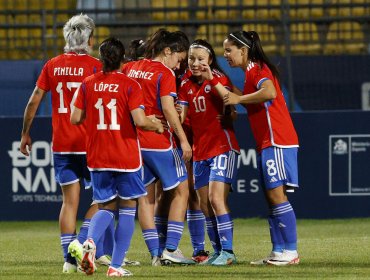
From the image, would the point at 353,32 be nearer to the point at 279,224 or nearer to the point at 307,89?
the point at 307,89

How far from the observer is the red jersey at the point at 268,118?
1009 centimetres

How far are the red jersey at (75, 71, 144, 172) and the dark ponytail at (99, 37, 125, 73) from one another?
0.06m

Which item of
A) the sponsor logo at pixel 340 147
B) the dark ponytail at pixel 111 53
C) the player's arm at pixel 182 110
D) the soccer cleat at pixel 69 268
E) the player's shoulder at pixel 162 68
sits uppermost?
the dark ponytail at pixel 111 53

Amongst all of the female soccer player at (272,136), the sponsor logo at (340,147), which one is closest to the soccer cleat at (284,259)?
the female soccer player at (272,136)

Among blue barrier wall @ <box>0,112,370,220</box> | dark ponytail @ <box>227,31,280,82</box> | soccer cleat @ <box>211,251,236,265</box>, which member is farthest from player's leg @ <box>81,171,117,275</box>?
blue barrier wall @ <box>0,112,370,220</box>

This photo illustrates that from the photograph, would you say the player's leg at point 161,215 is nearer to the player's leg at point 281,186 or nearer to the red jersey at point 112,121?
the player's leg at point 281,186

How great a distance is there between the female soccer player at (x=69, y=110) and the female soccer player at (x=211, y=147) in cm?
95

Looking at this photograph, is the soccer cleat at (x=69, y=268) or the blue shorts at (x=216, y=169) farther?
the blue shorts at (x=216, y=169)

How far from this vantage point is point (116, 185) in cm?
914

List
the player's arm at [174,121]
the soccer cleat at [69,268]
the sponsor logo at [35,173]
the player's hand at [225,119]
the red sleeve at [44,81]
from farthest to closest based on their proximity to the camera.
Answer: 1. the sponsor logo at [35,173]
2. the player's hand at [225,119]
3. the red sleeve at [44,81]
4. the player's arm at [174,121]
5. the soccer cleat at [69,268]

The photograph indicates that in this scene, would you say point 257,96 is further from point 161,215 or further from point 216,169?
point 161,215

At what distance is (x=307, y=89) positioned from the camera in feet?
57.7

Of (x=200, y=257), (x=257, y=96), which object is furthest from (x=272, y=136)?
(x=200, y=257)

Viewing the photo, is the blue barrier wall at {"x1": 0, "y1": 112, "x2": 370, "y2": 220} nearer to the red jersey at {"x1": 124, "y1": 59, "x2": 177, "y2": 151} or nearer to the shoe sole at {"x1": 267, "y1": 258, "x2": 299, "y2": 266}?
the shoe sole at {"x1": 267, "y1": 258, "x2": 299, "y2": 266}
